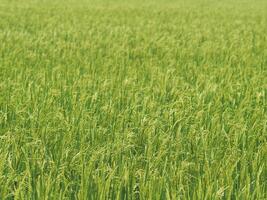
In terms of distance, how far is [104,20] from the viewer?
1258 centimetres

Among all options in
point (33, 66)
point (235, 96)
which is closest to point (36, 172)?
point (235, 96)

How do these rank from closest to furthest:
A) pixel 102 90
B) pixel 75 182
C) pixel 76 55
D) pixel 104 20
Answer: pixel 75 182 → pixel 102 90 → pixel 76 55 → pixel 104 20

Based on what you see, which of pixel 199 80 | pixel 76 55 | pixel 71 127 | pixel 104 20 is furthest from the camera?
pixel 104 20

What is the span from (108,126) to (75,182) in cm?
97

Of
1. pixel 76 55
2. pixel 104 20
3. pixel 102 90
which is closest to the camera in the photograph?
pixel 102 90

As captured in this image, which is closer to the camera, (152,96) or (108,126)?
(108,126)

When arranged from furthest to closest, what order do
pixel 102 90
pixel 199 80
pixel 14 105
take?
pixel 199 80, pixel 102 90, pixel 14 105

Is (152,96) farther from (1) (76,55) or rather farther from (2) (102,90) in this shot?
(1) (76,55)

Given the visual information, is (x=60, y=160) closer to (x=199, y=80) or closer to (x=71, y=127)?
(x=71, y=127)

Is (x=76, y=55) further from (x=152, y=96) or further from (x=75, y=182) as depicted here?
(x=75, y=182)

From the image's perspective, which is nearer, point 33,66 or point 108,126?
point 108,126

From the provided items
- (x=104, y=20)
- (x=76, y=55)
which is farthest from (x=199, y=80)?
(x=104, y=20)

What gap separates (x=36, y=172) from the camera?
236cm

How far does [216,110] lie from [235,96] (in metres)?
0.74
